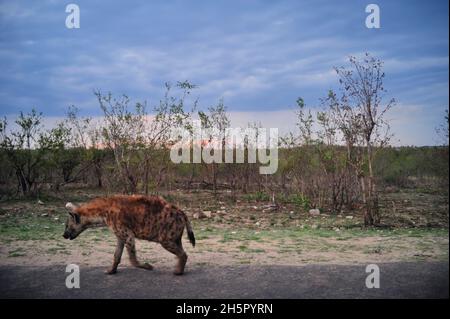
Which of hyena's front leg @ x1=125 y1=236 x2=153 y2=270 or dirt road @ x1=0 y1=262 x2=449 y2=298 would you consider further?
hyena's front leg @ x1=125 y1=236 x2=153 y2=270

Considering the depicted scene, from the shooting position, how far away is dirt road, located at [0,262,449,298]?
5.66 meters

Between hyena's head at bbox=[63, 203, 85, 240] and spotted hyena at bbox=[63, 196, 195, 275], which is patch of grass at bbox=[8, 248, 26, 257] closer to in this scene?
hyena's head at bbox=[63, 203, 85, 240]

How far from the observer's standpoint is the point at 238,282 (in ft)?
20.2

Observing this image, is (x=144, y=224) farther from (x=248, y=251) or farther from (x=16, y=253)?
(x=16, y=253)

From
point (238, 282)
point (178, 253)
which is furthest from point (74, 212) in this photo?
point (238, 282)

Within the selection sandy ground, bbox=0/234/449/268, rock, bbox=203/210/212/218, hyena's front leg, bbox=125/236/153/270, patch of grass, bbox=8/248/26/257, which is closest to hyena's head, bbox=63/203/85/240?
sandy ground, bbox=0/234/449/268

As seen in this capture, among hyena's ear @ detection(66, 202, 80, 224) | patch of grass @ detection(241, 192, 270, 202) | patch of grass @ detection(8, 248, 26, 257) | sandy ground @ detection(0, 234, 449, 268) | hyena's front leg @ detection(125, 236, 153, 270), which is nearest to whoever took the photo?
hyena's front leg @ detection(125, 236, 153, 270)

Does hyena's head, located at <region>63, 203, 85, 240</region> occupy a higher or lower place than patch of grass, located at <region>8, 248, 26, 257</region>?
higher

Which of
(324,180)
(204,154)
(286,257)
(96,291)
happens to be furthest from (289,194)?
(96,291)

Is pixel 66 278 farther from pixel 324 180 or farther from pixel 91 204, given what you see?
pixel 324 180

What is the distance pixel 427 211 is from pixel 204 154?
10.7m

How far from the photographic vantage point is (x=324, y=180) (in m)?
17.4

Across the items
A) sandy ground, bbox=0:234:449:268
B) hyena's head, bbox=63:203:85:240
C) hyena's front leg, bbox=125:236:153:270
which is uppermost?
hyena's head, bbox=63:203:85:240

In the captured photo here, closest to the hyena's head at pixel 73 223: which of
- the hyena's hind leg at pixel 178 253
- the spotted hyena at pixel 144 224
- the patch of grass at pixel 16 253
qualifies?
the spotted hyena at pixel 144 224
